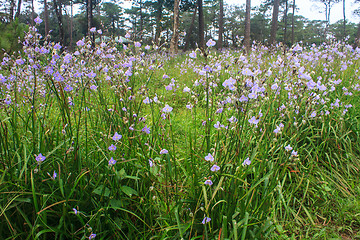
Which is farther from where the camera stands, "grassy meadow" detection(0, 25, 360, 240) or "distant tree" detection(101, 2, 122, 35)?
"distant tree" detection(101, 2, 122, 35)

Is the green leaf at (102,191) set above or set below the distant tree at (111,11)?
below

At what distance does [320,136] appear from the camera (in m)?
2.64

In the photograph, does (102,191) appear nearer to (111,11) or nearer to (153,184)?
(153,184)

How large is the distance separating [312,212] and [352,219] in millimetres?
320

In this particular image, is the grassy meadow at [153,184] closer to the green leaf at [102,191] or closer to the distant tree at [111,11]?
the green leaf at [102,191]

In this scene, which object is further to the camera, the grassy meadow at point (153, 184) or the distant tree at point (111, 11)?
the distant tree at point (111, 11)

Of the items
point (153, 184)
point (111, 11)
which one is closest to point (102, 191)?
point (153, 184)

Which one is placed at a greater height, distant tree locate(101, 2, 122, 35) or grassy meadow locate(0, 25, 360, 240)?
distant tree locate(101, 2, 122, 35)

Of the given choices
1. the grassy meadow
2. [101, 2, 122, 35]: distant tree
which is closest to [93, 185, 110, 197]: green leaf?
the grassy meadow

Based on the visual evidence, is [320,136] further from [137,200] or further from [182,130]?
[137,200]

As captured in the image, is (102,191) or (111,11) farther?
(111,11)

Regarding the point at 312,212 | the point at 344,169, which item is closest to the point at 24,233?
the point at 312,212

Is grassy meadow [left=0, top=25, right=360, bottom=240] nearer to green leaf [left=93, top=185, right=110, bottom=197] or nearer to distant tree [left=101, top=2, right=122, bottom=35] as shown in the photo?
green leaf [left=93, top=185, right=110, bottom=197]

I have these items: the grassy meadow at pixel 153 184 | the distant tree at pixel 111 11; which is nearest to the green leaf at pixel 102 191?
the grassy meadow at pixel 153 184
